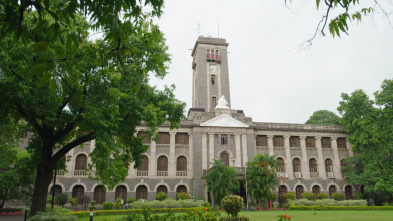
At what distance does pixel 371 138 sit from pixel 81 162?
29688mm

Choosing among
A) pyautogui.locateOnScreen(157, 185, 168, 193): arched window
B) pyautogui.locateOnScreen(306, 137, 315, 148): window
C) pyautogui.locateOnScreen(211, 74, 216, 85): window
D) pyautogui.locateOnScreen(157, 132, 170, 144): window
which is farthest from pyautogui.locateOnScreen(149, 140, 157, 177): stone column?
pyautogui.locateOnScreen(306, 137, 315, 148): window

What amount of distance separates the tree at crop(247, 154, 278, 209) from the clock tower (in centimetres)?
1141

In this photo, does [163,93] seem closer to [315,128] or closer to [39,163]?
[39,163]

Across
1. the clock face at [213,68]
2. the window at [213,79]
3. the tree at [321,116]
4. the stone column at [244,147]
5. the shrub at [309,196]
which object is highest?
the clock face at [213,68]

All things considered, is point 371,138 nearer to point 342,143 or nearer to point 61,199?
point 342,143

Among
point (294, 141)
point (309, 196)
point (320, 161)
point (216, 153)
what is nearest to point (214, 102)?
point (216, 153)

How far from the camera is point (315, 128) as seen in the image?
3562 cm

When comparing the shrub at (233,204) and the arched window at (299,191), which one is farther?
the arched window at (299,191)

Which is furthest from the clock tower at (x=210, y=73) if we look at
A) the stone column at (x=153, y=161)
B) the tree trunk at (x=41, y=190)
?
the tree trunk at (x=41, y=190)

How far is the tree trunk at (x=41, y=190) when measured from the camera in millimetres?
13317

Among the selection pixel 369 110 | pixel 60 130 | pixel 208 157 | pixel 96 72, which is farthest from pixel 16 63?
pixel 369 110

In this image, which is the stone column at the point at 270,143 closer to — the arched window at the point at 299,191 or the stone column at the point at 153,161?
the arched window at the point at 299,191

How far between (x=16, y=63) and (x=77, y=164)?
21.4m

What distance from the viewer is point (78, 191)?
29.4m
